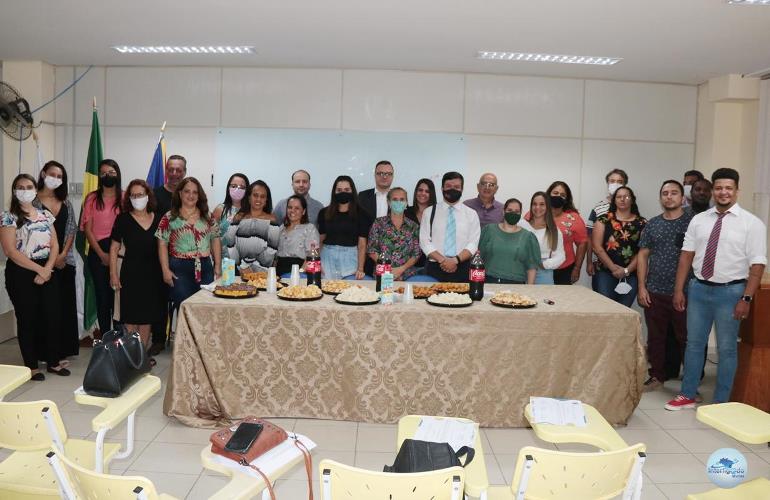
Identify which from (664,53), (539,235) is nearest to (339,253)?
(539,235)

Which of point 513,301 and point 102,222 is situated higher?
point 102,222

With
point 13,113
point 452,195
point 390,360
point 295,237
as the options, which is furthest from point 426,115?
point 13,113

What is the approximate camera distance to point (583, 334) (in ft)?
12.2

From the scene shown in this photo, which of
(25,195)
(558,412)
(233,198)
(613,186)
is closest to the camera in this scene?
(558,412)

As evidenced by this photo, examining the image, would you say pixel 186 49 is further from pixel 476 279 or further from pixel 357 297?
pixel 476 279

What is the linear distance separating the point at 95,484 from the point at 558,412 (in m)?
1.75

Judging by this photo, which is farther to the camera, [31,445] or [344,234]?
[344,234]

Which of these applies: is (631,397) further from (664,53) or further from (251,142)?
(251,142)

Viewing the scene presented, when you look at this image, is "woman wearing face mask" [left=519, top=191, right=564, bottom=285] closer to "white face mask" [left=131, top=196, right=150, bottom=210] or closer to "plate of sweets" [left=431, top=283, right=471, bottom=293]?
"plate of sweets" [left=431, top=283, right=471, bottom=293]

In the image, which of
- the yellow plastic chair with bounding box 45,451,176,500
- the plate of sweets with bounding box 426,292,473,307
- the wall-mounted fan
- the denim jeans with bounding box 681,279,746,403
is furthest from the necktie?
the wall-mounted fan

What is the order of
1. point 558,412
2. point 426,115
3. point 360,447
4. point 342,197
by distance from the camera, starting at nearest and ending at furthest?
point 558,412, point 360,447, point 342,197, point 426,115

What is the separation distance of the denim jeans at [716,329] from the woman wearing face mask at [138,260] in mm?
3811

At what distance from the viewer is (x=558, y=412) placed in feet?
8.54

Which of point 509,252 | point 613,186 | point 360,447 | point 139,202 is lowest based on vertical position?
point 360,447
